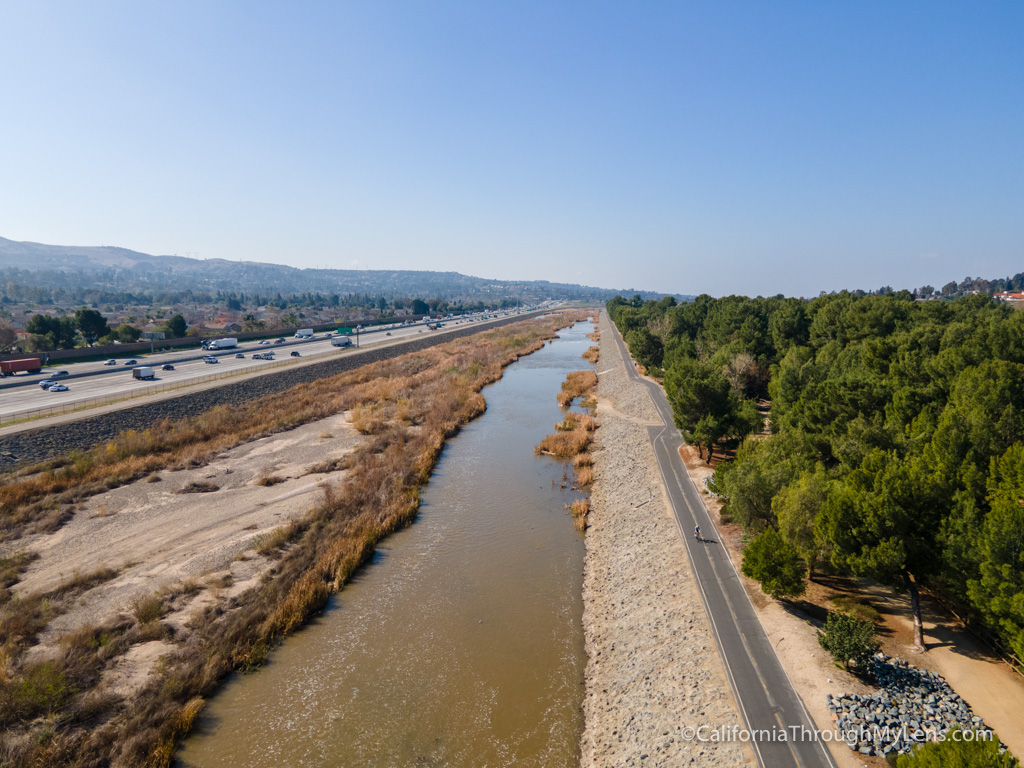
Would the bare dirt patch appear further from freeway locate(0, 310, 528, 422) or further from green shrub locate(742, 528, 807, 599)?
green shrub locate(742, 528, 807, 599)

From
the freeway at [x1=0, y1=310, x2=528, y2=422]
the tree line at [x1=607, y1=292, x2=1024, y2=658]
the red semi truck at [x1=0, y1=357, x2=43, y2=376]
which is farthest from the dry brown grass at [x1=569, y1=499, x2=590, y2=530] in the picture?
the red semi truck at [x1=0, y1=357, x2=43, y2=376]

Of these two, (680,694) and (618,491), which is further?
(618,491)

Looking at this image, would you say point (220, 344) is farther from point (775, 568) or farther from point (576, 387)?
point (775, 568)

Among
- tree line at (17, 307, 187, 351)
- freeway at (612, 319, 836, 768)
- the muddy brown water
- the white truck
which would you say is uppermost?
tree line at (17, 307, 187, 351)

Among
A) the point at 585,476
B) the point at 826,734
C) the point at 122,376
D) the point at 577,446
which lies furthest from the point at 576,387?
the point at 122,376

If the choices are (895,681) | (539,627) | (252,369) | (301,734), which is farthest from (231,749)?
(252,369)

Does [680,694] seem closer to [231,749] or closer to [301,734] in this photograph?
[301,734]

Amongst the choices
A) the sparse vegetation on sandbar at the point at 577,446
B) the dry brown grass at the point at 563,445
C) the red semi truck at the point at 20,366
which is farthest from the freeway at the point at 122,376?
the sparse vegetation on sandbar at the point at 577,446
